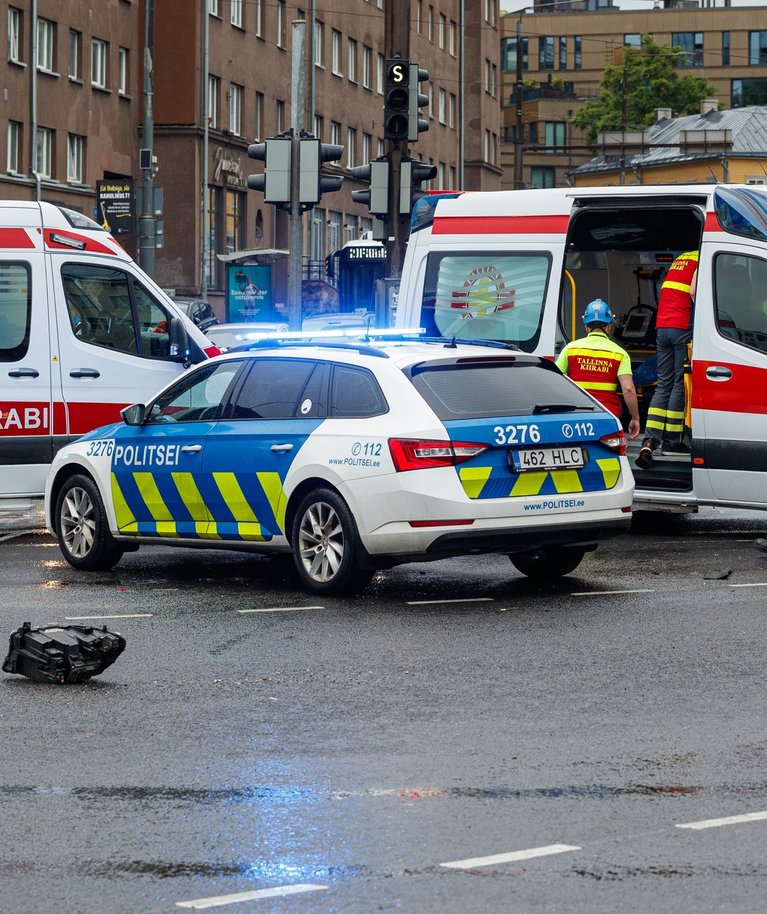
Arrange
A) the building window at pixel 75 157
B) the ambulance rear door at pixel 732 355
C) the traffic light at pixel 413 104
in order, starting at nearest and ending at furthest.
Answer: the ambulance rear door at pixel 732 355 → the traffic light at pixel 413 104 → the building window at pixel 75 157

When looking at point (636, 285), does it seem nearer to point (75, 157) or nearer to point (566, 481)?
point (566, 481)

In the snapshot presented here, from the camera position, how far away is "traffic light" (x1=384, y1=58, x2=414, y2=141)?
65.5 ft

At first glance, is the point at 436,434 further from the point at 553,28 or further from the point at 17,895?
the point at 553,28

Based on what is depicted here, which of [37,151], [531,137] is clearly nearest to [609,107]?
[531,137]

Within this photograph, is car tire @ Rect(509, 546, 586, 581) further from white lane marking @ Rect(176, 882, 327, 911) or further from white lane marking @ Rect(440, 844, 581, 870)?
white lane marking @ Rect(176, 882, 327, 911)

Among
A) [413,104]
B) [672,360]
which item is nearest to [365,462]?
[672,360]

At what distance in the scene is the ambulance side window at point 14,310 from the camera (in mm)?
14547

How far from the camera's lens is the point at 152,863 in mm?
5340

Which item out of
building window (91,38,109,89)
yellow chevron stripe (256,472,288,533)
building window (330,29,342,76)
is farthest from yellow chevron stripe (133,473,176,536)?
building window (330,29,342,76)

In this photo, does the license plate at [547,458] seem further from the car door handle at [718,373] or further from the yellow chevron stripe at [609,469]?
the car door handle at [718,373]

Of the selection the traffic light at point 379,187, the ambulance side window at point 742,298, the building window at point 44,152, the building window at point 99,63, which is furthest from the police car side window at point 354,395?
the building window at point 99,63

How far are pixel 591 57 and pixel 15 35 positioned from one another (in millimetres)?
93185

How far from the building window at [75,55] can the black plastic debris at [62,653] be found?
43828 mm

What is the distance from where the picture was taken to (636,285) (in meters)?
18.6
